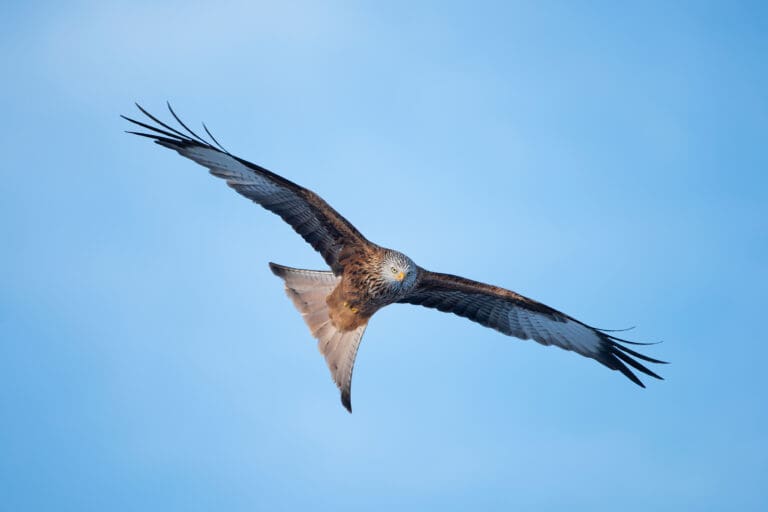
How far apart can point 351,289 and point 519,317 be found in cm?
236

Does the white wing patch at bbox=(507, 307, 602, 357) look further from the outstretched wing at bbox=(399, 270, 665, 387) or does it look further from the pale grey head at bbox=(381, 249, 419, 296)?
the pale grey head at bbox=(381, 249, 419, 296)

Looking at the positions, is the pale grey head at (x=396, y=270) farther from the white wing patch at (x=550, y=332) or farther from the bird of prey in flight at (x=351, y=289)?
the white wing patch at (x=550, y=332)

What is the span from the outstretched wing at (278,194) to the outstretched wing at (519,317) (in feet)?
4.42

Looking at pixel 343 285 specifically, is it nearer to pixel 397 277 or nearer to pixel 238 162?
pixel 397 277

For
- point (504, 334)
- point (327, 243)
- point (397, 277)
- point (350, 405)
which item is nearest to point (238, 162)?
point (327, 243)

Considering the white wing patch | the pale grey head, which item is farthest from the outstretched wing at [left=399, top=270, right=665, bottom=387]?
the pale grey head

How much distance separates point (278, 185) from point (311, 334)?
6.11 feet

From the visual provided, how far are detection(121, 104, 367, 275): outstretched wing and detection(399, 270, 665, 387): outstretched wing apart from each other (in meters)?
1.35

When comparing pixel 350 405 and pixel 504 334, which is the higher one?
pixel 504 334

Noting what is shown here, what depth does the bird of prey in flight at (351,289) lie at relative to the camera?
10289mm

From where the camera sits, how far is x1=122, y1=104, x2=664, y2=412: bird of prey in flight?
33.8 feet

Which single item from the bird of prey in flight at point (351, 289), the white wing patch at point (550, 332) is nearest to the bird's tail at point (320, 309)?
the bird of prey in flight at point (351, 289)

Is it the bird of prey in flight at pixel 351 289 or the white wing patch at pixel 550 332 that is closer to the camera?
the bird of prey in flight at pixel 351 289

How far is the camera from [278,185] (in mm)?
10312
